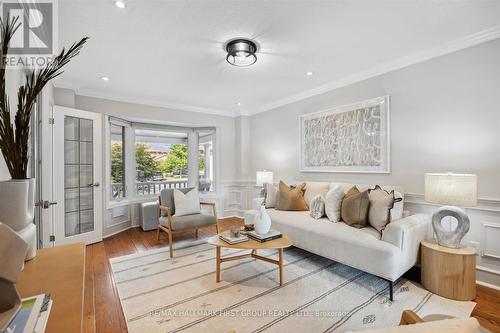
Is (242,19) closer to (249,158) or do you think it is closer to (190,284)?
(190,284)

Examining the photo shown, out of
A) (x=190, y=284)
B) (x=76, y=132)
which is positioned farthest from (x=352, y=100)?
(x=76, y=132)

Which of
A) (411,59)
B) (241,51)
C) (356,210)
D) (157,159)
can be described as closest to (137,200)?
(157,159)

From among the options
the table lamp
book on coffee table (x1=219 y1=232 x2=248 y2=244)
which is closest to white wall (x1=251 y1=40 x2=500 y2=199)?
the table lamp

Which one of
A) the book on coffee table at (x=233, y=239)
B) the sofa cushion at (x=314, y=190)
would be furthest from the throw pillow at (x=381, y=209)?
the book on coffee table at (x=233, y=239)

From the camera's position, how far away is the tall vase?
1053 millimetres

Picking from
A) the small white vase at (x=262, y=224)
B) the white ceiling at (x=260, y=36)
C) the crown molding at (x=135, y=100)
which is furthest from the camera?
the crown molding at (x=135, y=100)

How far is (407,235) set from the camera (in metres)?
2.17

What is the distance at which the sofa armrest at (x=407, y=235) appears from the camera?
7.02 ft

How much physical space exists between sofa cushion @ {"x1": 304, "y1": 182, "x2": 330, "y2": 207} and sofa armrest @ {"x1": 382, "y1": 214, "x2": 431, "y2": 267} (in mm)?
1230

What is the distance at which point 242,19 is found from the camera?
2.04 m

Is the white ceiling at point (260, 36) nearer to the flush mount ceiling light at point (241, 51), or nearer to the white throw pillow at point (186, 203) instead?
the flush mount ceiling light at point (241, 51)

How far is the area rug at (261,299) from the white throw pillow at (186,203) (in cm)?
89

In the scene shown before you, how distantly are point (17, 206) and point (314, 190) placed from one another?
3278mm

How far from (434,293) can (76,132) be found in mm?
4969
